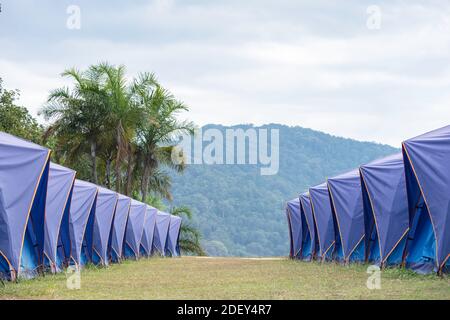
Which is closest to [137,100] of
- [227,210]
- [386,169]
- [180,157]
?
[180,157]

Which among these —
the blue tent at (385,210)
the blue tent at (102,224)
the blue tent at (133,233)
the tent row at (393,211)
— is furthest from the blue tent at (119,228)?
the blue tent at (385,210)

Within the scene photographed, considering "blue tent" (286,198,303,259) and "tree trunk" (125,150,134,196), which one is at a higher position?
"tree trunk" (125,150,134,196)

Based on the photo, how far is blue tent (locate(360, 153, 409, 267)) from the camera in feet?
56.4

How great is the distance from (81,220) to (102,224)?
9.66 feet

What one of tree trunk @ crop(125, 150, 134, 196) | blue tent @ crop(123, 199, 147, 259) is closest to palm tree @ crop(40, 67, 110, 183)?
tree trunk @ crop(125, 150, 134, 196)

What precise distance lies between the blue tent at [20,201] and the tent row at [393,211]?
22.7 feet

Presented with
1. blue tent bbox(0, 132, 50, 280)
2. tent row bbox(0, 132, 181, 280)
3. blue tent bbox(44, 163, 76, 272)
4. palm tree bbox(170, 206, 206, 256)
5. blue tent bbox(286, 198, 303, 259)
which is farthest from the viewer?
palm tree bbox(170, 206, 206, 256)

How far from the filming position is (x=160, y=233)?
138ft

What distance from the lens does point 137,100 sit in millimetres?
38906

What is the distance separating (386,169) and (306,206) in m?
10.3

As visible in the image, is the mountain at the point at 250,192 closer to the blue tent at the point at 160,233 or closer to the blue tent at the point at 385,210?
the blue tent at the point at 160,233

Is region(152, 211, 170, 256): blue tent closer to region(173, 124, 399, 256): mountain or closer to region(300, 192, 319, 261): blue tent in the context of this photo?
region(300, 192, 319, 261): blue tent
